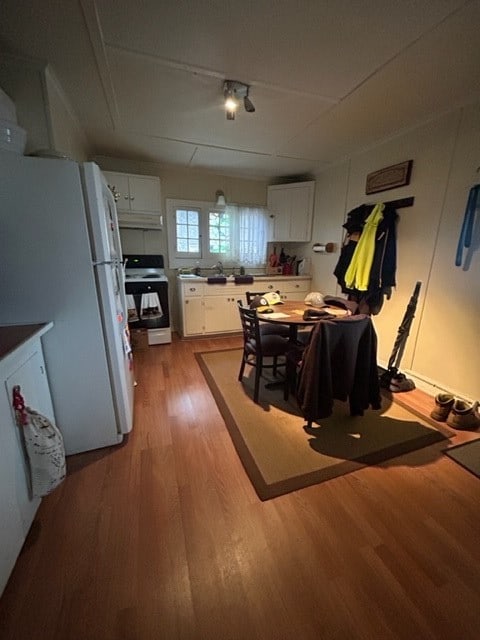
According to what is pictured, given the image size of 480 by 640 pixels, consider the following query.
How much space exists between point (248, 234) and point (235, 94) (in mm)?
2371

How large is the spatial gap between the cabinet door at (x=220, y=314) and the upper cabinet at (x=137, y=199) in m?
1.32

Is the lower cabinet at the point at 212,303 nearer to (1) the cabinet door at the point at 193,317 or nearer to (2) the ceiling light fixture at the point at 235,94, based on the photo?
(1) the cabinet door at the point at 193,317

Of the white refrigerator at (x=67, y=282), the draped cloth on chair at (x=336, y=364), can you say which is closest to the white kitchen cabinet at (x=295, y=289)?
the draped cloth on chair at (x=336, y=364)

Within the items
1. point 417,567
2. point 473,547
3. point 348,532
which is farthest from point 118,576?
point 473,547

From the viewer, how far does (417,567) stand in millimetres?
1081

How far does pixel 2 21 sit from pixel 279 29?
1456 mm

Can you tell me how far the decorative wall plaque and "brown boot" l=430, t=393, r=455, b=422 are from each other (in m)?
2.02

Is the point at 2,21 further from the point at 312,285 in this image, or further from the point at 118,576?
the point at 312,285

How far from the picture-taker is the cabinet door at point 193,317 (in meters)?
3.61

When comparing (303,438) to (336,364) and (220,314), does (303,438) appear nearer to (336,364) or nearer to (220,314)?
(336,364)

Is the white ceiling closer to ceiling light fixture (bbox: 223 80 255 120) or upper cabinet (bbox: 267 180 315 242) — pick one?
ceiling light fixture (bbox: 223 80 255 120)

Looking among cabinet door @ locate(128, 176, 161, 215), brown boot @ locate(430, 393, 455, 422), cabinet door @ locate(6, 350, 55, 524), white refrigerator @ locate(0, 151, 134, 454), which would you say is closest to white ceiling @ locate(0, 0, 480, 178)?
cabinet door @ locate(128, 176, 161, 215)

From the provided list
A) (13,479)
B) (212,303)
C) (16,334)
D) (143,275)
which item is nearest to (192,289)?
(212,303)

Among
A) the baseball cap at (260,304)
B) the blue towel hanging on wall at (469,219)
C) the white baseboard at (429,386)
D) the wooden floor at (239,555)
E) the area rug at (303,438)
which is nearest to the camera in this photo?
the wooden floor at (239,555)
